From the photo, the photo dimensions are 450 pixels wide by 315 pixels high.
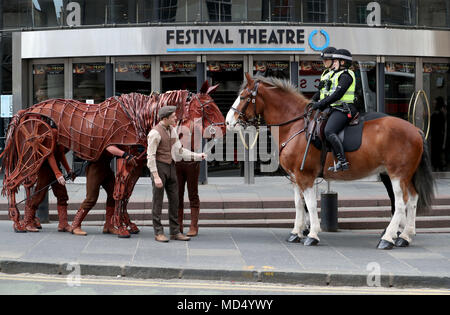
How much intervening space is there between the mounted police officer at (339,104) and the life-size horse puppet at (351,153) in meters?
0.23

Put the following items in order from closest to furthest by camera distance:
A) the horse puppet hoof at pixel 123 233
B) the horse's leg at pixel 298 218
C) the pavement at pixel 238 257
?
the pavement at pixel 238 257
the horse's leg at pixel 298 218
the horse puppet hoof at pixel 123 233

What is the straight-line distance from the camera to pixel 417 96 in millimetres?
17312

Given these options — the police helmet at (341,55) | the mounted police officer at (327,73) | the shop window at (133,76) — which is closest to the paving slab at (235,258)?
the mounted police officer at (327,73)

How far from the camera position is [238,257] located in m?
8.49

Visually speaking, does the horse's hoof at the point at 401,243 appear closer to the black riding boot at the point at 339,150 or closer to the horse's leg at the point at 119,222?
the black riding boot at the point at 339,150

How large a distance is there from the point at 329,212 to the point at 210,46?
708cm

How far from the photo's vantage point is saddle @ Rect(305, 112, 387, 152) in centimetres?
928

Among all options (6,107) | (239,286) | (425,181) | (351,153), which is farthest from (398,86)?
(239,286)

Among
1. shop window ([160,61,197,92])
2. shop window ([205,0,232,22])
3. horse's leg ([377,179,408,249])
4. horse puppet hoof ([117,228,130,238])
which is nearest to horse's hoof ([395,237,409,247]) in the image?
horse's leg ([377,179,408,249])

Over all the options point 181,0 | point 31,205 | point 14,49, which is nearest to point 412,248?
point 31,205

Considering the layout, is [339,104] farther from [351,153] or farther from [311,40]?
[311,40]

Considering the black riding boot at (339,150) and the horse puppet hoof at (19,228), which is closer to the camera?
the black riding boot at (339,150)

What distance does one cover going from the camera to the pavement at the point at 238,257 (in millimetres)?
7527

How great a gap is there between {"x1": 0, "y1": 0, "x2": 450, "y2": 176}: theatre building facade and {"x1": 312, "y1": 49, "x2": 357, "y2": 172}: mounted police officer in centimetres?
737
